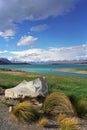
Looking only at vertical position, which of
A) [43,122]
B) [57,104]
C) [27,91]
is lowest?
[43,122]

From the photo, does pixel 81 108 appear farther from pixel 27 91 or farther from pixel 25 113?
pixel 27 91

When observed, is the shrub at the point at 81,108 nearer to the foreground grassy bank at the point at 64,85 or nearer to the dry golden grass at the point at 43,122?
the dry golden grass at the point at 43,122

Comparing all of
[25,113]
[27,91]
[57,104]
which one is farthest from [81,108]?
[27,91]

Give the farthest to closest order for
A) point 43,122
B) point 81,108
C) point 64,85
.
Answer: point 64,85 < point 81,108 < point 43,122

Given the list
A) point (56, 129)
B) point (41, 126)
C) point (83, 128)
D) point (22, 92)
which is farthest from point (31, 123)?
point (22, 92)

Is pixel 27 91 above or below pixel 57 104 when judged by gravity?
above

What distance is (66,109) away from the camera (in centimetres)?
1286

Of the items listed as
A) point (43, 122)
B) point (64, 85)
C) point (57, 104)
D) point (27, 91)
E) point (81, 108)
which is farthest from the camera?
point (64, 85)

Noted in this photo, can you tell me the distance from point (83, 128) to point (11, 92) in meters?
5.58

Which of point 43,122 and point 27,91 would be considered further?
point 27,91

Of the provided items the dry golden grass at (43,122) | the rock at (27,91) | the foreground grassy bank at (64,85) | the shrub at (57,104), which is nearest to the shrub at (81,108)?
the shrub at (57,104)

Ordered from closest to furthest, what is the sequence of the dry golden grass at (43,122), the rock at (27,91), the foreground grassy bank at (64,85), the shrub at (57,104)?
the dry golden grass at (43,122), the shrub at (57,104), the rock at (27,91), the foreground grassy bank at (64,85)

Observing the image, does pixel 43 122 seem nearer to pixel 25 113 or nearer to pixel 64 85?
pixel 25 113

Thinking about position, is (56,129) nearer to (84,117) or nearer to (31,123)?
(31,123)
